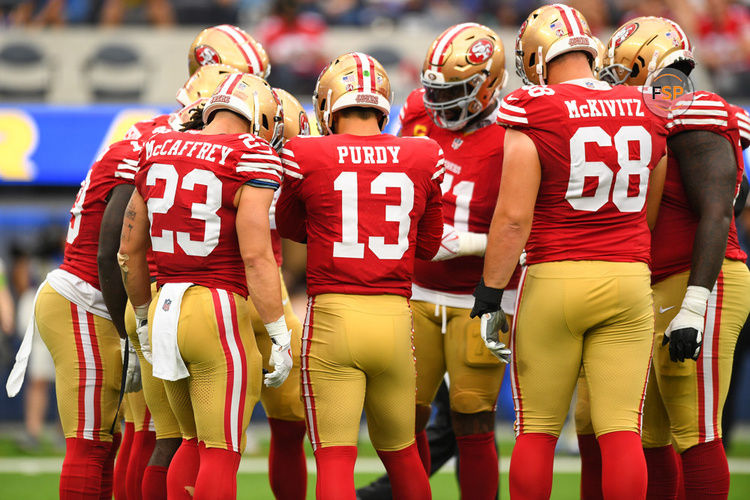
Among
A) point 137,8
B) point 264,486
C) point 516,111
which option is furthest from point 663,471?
point 137,8

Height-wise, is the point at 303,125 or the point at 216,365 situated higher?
the point at 303,125

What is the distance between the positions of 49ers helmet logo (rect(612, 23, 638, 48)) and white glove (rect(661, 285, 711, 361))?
1168 millimetres

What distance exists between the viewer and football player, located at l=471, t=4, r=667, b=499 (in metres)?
3.86

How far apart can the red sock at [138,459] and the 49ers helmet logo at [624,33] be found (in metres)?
2.80

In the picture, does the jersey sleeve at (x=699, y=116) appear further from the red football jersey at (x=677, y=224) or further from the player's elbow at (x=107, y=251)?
the player's elbow at (x=107, y=251)

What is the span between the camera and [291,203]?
4.09 meters

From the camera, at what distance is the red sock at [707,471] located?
4.21 metres

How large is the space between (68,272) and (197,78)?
109cm

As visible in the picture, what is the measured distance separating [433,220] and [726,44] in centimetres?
794

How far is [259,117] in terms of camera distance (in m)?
4.04

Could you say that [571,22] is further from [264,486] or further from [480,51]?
[264,486]

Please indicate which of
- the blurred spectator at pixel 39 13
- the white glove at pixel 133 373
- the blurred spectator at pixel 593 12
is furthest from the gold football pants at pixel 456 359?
the blurred spectator at pixel 39 13

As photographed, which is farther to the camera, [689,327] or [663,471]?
[663,471]

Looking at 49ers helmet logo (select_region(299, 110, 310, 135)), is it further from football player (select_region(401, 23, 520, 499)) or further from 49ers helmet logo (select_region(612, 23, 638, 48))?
49ers helmet logo (select_region(612, 23, 638, 48))
